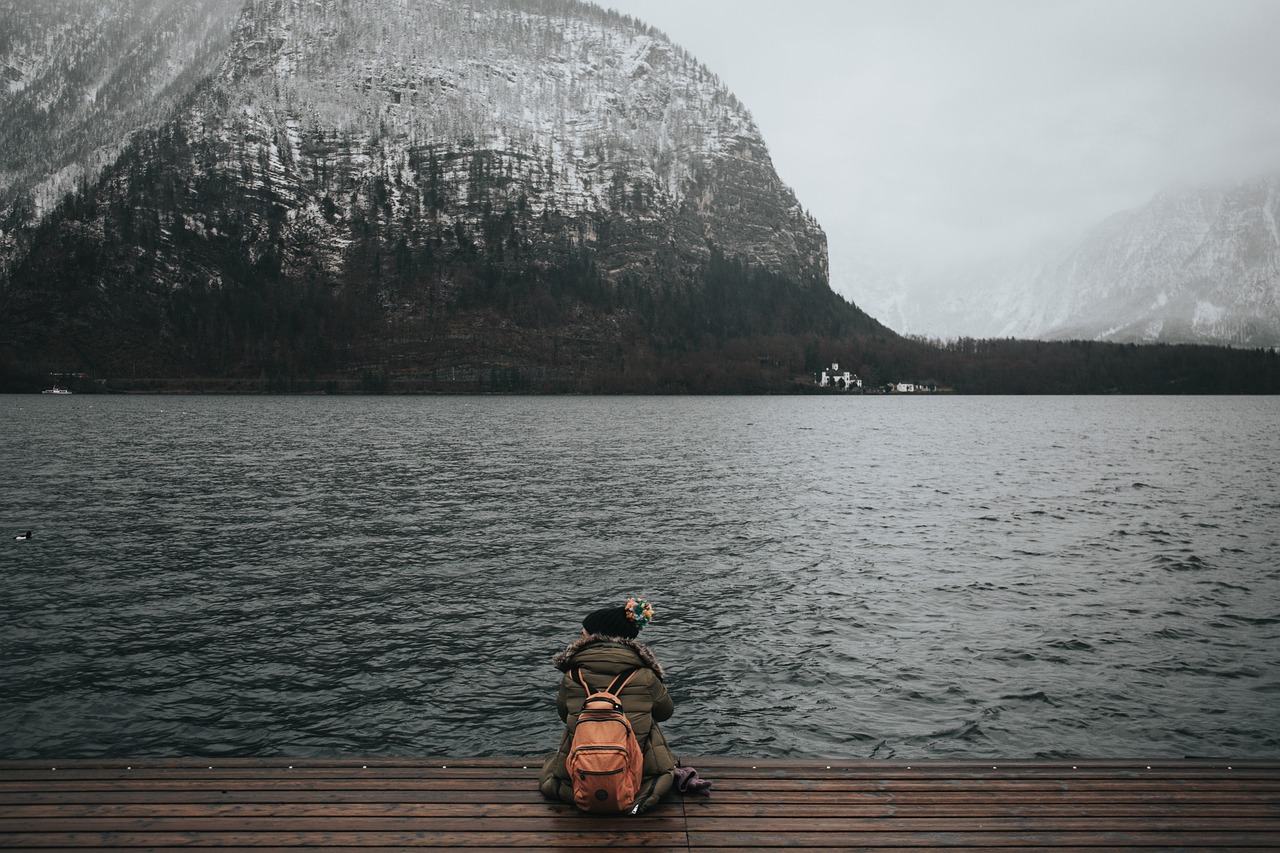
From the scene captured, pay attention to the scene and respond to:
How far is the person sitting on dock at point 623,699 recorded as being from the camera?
1117 cm

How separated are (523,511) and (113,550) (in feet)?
75.9

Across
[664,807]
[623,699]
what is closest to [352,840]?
[623,699]

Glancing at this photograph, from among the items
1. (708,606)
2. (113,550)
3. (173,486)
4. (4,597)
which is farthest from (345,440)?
(708,606)

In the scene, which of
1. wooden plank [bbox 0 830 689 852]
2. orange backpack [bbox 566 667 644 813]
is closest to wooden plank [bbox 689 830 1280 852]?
wooden plank [bbox 0 830 689 852]

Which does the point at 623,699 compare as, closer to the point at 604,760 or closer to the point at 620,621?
the point at 604,760

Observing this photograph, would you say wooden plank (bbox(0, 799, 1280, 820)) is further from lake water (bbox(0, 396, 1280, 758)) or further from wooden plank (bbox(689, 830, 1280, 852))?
lake water (bbox(0, 396, 1280, 758))

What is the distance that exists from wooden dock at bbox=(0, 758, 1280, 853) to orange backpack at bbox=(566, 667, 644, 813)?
13.0 inches

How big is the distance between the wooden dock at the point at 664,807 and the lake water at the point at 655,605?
21.5 ft

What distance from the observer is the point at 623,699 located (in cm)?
1137

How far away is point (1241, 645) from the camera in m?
27.7

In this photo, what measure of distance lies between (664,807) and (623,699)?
1.53 metres

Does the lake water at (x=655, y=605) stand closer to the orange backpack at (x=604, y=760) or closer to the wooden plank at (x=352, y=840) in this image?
the wooden plank at (x=352, y=840)

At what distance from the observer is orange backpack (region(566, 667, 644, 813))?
10.5 m

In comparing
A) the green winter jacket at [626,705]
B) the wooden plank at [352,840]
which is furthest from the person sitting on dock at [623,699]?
the wooden plank at [352,840]
